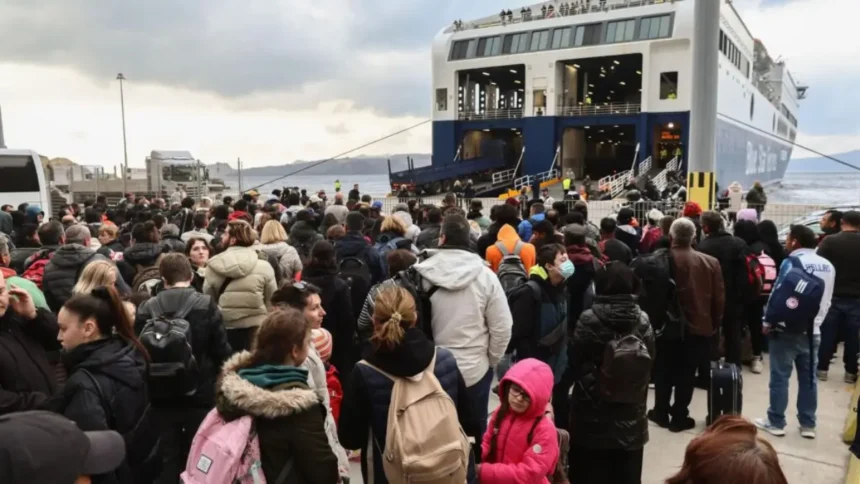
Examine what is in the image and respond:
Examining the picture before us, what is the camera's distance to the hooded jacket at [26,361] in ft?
9.86

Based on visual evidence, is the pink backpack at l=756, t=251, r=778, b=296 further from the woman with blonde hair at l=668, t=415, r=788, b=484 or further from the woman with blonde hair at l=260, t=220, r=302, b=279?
the woman with blonde hair at l=668, t=415, r=788, b=484

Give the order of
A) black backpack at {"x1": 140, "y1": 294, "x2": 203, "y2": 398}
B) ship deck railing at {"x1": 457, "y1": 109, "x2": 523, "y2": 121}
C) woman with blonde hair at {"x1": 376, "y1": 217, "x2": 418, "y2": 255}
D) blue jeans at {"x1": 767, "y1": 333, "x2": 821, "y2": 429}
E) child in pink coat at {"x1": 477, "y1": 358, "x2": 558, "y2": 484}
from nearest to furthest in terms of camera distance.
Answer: child in pink coat at {"x1": 477, "y1": 358, "x2": 558, "y2": 484} → black backpack at {"x1": 140, "y1": 294, "x2": 203, "y2": 398} → blue jeans at {"x1": 767, "y1": 333, "x2": 821, "y2": 429} → woman with blonde hair at {"x1": 376, "y1": 217, "x2": 418, "y2": 255} → ship deck railing at {"x1": 457, "y1": 109, "x2": 523, "y2": 121}

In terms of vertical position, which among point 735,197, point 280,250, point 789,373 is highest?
point 735,197

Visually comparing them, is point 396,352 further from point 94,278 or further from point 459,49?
Result: point 459,49

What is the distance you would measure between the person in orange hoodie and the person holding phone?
3.70 meters

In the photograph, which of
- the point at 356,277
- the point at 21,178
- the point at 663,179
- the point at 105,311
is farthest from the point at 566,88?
the point at 105,311

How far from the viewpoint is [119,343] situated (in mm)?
3057

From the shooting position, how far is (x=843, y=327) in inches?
Answer: 248

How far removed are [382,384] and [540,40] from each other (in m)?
35.1

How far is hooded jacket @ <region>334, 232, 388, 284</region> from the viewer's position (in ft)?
20.0

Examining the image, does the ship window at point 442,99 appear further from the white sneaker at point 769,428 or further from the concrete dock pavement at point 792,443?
the white sneaker at point 769,428

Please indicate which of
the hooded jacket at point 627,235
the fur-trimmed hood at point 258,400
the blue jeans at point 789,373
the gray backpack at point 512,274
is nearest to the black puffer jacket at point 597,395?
the gray backpack at point 512,274

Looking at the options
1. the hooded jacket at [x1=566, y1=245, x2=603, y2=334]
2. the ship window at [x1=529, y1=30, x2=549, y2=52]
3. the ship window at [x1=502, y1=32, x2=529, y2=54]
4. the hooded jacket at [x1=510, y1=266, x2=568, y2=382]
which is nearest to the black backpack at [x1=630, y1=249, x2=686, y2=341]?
the hooded jacket at [x1=566, y1=245, x2=603, y2=334]

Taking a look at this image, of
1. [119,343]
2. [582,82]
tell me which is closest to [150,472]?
[119,343]
